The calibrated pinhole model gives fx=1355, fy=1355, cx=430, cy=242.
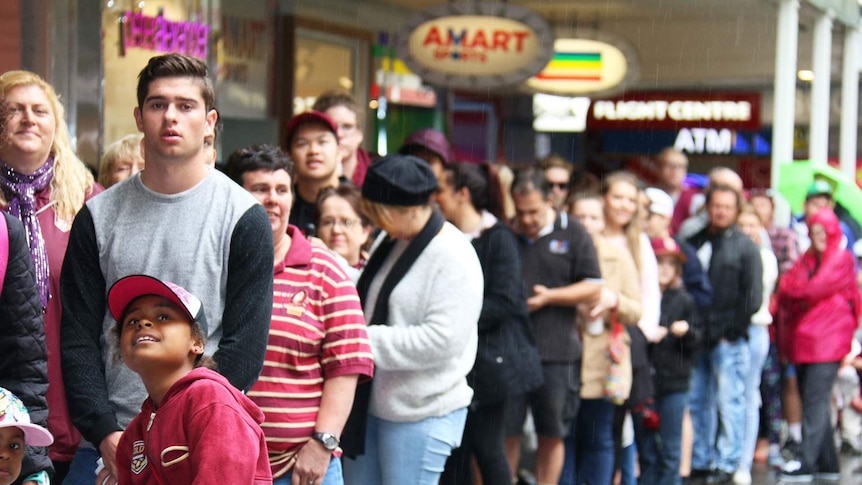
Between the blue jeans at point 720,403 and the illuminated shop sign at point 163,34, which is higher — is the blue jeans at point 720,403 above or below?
below

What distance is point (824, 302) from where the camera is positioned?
1023 centimetres

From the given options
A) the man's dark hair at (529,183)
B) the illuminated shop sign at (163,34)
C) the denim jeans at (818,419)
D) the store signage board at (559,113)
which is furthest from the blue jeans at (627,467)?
the store signage board at (559,113)

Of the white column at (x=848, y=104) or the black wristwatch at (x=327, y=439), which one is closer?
the black wristwatch at (x=327, y=439)

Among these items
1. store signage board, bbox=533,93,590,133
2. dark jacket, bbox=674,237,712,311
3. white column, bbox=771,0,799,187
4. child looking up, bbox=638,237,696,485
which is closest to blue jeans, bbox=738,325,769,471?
dark jacket, bbox=674,237,712,311

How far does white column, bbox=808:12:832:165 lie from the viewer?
16.2 meters

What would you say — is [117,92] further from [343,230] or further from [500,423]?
[500,423]

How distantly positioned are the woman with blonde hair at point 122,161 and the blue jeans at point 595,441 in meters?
3.26

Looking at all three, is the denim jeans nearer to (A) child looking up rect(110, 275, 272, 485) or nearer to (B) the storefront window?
(B) the storefront window

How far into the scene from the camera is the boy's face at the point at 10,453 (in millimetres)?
3613

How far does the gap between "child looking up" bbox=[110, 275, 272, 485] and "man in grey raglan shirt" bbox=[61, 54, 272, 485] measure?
314mm

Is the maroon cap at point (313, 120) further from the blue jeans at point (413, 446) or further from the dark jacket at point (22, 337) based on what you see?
the dark jacket at point (22, 337)

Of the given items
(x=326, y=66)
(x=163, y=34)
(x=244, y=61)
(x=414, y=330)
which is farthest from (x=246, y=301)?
(x=326, y=66)

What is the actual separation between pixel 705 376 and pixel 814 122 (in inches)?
317

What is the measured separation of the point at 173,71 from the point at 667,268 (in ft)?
18.1
